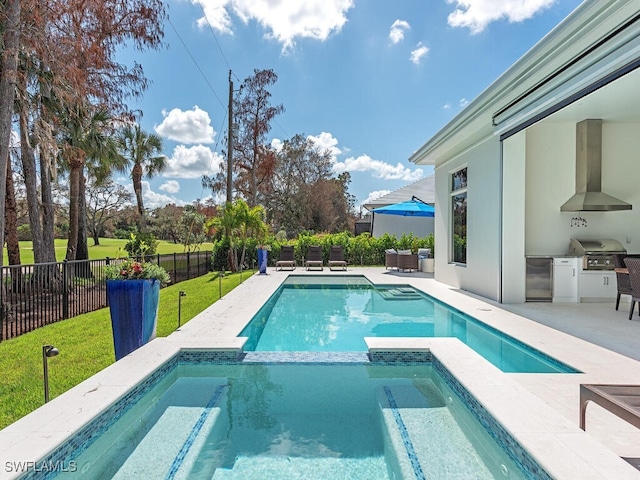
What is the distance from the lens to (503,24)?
1045 centimetres

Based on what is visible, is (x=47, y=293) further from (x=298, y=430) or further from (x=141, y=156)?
(x=141, y=156)

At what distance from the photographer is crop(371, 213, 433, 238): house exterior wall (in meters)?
22.2

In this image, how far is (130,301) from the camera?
427cm

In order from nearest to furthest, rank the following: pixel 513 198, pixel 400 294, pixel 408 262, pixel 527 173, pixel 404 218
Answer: pixel 513 198 → pixel 527 173 → pixel 400 294 → pixel 408 262 → pixel 404 218

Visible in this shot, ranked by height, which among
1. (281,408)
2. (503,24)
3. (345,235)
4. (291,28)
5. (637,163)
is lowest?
(281,408)

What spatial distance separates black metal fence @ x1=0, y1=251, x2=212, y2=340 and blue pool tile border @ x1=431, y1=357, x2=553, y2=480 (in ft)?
18.7

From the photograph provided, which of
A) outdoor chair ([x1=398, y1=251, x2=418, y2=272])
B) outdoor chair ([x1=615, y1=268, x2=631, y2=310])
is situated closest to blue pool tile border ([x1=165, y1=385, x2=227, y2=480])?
outdoor chair ([x1=615, y1=268, x2=631, y2=310])

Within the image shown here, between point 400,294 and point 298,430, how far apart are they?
7.10 m

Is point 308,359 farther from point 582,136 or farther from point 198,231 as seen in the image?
point 198,231

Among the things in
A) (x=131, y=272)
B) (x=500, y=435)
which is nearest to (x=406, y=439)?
(x=500, y=435)

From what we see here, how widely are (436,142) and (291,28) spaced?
25.2 feet

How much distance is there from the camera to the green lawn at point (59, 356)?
137 inches

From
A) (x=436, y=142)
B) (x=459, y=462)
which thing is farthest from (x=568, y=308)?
(x=459, y=462)

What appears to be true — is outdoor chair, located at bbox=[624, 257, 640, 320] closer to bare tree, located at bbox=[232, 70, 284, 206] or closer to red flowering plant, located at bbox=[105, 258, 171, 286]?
red flowering plant, located at bbox=[105, 258, 171, 286]
